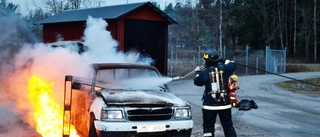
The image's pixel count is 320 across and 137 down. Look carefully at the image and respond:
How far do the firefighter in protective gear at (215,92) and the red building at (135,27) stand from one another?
46.2 ft

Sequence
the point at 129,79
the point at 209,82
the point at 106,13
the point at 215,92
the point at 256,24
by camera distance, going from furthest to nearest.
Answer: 1. the point at 256,24
2. the point at 106,13
3. the point at 129,79
4. the point at 209,82
5. the point at 215,92

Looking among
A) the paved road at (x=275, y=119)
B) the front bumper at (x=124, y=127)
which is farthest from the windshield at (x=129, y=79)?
the paved road at (x=275, y=119)

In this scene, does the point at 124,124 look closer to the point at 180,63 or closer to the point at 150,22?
the point at 150,22

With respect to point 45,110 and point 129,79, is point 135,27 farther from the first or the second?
point 129,79

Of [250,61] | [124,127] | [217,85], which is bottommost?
[124,127]

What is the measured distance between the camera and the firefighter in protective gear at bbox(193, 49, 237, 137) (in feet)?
22.3

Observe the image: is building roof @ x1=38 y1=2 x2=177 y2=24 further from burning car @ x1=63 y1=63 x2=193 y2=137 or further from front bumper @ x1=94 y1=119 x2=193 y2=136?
front bumper @ x1=94 y1=119 x2=193 y2=136

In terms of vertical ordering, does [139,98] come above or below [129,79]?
below

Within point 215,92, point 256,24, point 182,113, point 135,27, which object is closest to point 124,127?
point 182,113

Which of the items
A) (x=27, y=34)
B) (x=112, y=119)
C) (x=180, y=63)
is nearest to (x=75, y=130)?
(x=112, y=119)

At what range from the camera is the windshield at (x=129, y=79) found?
24.2 ft

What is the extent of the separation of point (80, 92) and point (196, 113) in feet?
16.1

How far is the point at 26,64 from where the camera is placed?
9656 millimetres

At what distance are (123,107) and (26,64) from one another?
4437 mm
